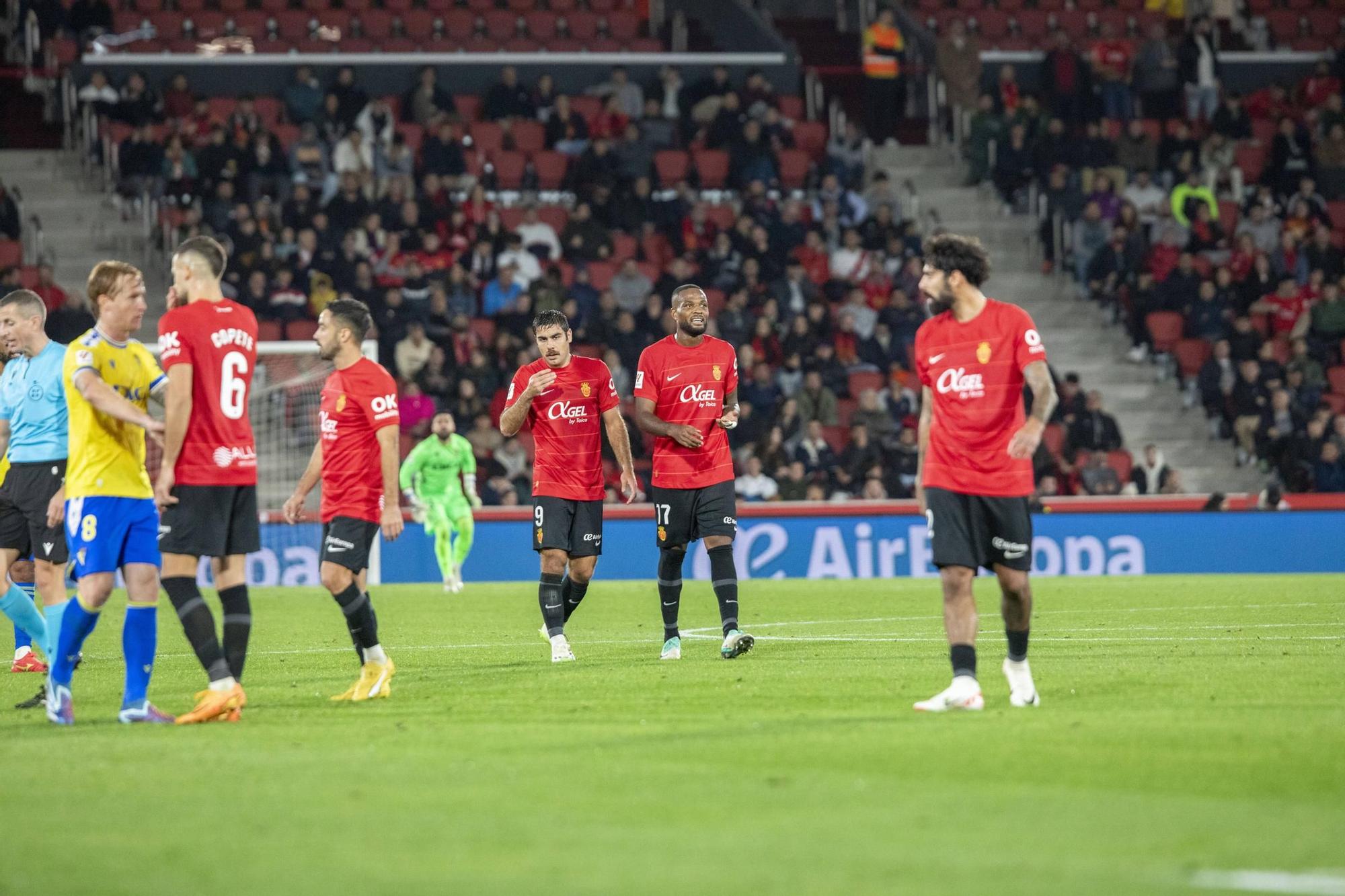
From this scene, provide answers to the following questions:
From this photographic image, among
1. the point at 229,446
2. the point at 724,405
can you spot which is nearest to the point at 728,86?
the point at 724,405

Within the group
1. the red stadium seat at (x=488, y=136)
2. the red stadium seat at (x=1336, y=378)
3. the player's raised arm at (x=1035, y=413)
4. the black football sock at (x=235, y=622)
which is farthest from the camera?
the red stadium seat at (x=488, y=136)

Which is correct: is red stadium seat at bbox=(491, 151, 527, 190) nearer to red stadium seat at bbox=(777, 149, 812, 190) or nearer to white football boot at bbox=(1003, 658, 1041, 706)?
red stadium seat at bbox=(777, 149, 812, 190)

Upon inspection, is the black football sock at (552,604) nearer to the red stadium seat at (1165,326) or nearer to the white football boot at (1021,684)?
the white football boot at (1021,684)

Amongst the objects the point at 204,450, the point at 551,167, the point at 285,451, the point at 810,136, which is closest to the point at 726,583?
the point at 204,450

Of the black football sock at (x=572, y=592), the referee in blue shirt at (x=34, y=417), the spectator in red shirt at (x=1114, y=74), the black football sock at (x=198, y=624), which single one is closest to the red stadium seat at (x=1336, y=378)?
the spectator in red shirt at (x=1114, y=74)

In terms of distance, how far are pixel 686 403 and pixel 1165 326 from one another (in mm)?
18957

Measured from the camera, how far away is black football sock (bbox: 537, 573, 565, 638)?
12.6 metres

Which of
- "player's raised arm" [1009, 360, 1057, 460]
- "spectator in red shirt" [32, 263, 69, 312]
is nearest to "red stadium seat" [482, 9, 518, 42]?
"spectator in red shirt" [32, 263, 69, 312]

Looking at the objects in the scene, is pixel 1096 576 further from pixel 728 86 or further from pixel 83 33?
pixel 83 33

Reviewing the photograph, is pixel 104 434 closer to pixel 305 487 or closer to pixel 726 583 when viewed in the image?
pixel 305 487

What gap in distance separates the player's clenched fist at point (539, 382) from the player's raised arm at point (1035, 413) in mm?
3982

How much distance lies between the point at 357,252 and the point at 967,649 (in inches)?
773

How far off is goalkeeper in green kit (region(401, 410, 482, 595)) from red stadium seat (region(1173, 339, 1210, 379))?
42.0 ft

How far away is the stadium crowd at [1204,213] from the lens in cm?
2803
